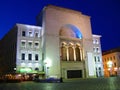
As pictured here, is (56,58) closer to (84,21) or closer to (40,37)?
(40,37)

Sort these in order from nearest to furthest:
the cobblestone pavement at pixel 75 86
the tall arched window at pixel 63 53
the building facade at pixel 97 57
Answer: the cobblestone pavement at pixel 75 86 → the tall arched window at pixel 63 53 → the building facade at pixel 97 57

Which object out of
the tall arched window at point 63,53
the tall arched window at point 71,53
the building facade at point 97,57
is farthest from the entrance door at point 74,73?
the building facade at point 97,57

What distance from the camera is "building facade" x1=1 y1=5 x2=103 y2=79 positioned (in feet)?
131

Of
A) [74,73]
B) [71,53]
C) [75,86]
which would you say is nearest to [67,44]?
[71,53]

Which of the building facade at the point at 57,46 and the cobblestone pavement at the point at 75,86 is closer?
the cobblestone pavement at the point at 75,86

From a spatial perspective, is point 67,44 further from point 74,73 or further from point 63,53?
point 74,73

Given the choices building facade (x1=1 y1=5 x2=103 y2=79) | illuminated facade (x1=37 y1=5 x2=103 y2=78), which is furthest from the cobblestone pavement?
illuminated facade (x1=37 y1=5 x2=103 y2=78)

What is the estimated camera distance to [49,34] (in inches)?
1661

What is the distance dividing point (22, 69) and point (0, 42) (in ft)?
84.1

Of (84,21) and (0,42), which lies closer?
(84,21)

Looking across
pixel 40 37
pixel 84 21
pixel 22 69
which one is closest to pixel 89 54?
pixel 84 21

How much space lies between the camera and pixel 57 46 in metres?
42.4

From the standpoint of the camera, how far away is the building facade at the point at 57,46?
1571 inches

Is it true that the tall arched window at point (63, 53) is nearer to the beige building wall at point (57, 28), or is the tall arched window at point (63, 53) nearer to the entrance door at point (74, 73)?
the beige building wall at point (57, 28)
